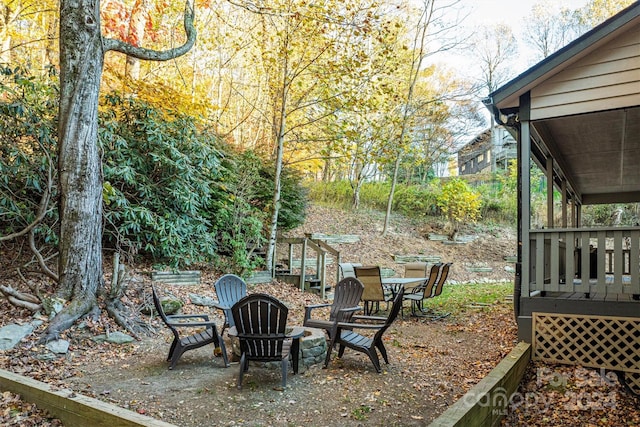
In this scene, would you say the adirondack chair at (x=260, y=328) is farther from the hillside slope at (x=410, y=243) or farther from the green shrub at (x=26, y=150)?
the hillside slope at (x=410, y=243)

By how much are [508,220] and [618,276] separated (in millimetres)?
15296

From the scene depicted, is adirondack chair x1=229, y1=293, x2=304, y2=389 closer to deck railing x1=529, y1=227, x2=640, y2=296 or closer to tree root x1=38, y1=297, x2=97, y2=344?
tree root x1=38, y1=297, x2=97, y2=344

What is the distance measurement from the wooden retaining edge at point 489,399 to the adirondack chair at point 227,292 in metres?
3.28

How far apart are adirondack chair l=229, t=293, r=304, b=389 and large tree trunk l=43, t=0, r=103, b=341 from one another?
2.95m

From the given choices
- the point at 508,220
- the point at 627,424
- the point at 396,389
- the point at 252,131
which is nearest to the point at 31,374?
the point at 396,389

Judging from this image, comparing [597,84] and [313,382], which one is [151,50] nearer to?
[313,382]

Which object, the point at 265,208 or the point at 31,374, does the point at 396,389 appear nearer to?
the point at 31,374

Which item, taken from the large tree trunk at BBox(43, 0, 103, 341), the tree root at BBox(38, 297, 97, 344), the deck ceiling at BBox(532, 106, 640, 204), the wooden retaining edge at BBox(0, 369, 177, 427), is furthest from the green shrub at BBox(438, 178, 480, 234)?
the wooden retaining edge at BBox(0, 369, 177, 427)

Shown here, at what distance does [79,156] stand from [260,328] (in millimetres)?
3963

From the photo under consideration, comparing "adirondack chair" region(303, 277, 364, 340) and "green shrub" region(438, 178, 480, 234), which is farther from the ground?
"green shrub" region(438, 178, 480, 234)

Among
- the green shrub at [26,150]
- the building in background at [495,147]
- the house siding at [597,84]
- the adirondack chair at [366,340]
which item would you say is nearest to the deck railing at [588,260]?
the house siding at [597,84]

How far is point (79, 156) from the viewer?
244 inches

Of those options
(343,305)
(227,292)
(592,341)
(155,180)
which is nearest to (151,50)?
(155,180)

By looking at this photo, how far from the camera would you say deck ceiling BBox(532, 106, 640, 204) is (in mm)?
6711
